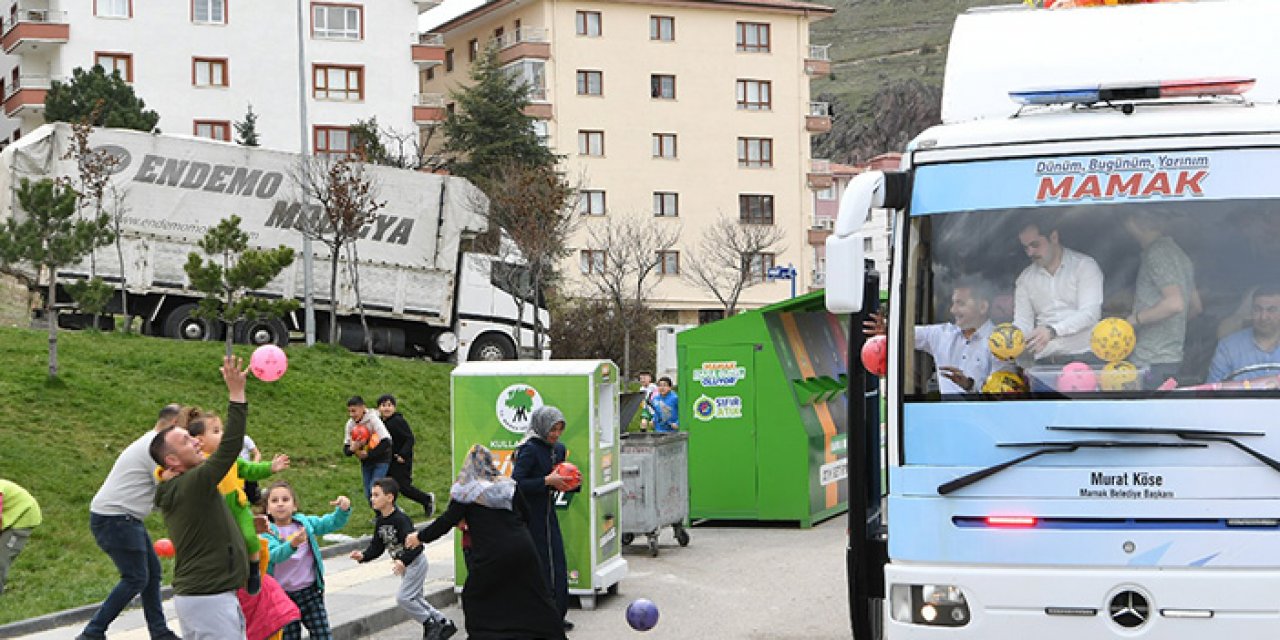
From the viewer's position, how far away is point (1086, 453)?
722 centimetres

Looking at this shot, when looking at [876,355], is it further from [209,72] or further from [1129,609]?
[209,72]

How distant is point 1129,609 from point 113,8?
2330 inches

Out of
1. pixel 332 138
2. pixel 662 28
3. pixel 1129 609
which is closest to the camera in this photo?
pixel 1129 609

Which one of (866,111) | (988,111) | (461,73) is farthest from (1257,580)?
(866,111)

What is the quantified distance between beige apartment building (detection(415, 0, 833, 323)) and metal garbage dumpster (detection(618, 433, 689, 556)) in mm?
51424

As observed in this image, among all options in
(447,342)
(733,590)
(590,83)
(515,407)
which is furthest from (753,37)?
(515,407)

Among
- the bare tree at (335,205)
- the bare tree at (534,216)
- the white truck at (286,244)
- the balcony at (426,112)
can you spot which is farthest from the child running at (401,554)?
the balcony at (426,112)

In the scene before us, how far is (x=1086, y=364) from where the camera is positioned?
7.31 m

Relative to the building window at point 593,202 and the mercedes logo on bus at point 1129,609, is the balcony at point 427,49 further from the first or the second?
the mercedes logo on bus at point 1129,609

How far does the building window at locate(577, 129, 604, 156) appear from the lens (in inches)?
2788

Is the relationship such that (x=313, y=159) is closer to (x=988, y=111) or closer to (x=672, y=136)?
(x=988, y=111)

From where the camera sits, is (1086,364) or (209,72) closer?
(1086,364)

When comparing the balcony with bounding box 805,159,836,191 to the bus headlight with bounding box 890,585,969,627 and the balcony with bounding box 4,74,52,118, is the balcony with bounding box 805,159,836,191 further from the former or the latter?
the bus headlight with bounding box 890,585,969,627

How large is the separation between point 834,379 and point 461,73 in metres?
58.7
